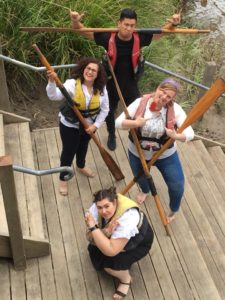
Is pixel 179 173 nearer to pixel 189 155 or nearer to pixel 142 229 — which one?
pixel 142 229

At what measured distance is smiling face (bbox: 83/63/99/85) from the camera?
294 centimetres

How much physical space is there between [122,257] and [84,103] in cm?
111

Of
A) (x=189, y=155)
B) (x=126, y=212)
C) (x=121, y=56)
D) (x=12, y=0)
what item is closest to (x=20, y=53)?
(x=12, y=0)

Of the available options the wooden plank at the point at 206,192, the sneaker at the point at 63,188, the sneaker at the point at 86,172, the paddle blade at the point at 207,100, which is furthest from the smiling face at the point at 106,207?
the wooden plank at the point at 206,192

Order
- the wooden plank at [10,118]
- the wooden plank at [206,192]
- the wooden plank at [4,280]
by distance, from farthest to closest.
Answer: the wooden plank at [10,118]
the wooden plank at [206,192]
the wooden plank at [4,280]

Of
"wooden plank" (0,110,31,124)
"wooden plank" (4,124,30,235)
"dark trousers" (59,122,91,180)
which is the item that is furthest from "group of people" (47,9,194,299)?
"wooden plank" (0,110,31,124)

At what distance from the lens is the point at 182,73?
6137mm

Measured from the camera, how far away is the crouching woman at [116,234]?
8.17 feet

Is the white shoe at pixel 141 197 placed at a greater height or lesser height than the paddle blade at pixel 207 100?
lesser

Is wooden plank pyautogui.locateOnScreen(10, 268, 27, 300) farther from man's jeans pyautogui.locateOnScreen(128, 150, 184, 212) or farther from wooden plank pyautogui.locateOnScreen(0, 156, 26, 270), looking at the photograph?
man's jeans pyautogui.locateOnScreen(128, 150, 184, 212)

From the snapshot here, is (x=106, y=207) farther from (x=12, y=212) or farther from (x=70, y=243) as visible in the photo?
(x=70, y=243)

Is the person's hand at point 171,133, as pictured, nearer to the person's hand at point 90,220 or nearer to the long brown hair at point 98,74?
the long brown hair at point 98,74

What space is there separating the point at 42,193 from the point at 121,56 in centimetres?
127

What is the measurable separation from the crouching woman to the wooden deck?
20 cm
